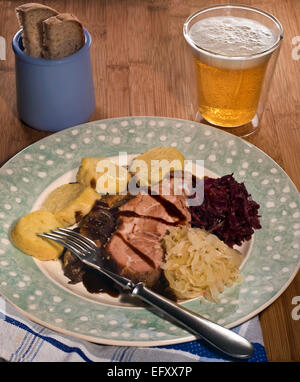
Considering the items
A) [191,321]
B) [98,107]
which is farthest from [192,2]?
[191,321]

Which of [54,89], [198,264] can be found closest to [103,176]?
[54,89]

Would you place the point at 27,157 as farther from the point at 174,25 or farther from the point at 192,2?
the point at 192,2

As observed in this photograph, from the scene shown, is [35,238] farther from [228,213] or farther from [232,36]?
[232,36]

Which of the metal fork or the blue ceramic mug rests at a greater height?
the blue ceramic mug

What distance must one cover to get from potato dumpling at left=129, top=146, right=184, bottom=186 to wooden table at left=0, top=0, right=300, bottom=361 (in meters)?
Result: 0.34

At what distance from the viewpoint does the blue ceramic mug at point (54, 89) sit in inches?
85.3

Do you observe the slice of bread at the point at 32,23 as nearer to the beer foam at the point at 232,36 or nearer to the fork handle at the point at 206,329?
the beer foam at the point at 232,36

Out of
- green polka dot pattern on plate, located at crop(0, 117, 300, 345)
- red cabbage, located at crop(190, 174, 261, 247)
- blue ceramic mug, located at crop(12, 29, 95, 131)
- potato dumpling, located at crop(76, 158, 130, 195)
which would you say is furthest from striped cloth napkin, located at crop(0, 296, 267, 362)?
blue ceramic mug, located at crop(12, 29, 95, 131)

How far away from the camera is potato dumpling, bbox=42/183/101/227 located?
6.65ft

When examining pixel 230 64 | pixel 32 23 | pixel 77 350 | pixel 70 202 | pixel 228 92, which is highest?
pixel 32 23

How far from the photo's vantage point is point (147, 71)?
275 centimetres

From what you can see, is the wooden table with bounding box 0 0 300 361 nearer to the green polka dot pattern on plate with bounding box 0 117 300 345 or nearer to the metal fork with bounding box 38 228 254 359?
the green polka dot pattern on plate with bounding box 0 117 300 345

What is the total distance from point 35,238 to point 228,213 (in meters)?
0.70

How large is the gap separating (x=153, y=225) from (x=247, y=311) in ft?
1.69
